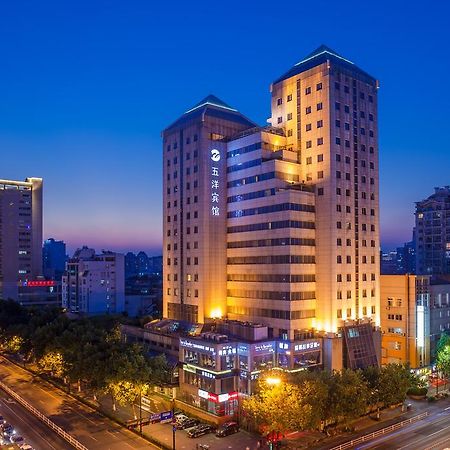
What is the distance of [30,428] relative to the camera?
64.1m

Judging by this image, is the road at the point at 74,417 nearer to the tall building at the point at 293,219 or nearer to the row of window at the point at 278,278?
the tall building at the point at 293,219

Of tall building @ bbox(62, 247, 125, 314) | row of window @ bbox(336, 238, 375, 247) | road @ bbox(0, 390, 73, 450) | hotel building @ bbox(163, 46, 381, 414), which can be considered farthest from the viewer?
tall building @ bbox(62, 247, 125, 314)

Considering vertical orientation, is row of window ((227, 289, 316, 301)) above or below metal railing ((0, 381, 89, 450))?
above

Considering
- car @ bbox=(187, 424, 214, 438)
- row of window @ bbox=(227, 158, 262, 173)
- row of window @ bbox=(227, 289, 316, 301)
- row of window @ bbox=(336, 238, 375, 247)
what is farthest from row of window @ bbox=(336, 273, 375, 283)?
car @ bbox=(187, 424, 214, 438)

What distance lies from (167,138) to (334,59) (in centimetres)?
4192

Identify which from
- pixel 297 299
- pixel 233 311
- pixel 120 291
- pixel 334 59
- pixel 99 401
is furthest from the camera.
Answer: pixel 120 291

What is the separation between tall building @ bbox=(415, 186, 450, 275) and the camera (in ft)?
583

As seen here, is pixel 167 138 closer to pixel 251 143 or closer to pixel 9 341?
pixel 251 143

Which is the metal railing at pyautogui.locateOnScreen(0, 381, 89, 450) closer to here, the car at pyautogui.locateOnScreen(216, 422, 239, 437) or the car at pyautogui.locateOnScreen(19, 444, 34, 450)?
the car at pyautogui.locateOnScreen(19, 444, 34, 450)

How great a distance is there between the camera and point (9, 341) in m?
99.1

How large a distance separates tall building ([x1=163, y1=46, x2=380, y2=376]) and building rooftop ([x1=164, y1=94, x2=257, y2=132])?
1.20 ft

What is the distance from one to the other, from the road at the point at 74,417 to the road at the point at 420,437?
95.6 ft

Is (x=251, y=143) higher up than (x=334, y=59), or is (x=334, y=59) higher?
(x=334, y=59)

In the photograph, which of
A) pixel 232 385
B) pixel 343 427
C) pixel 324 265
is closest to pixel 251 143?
pixel 324 265
